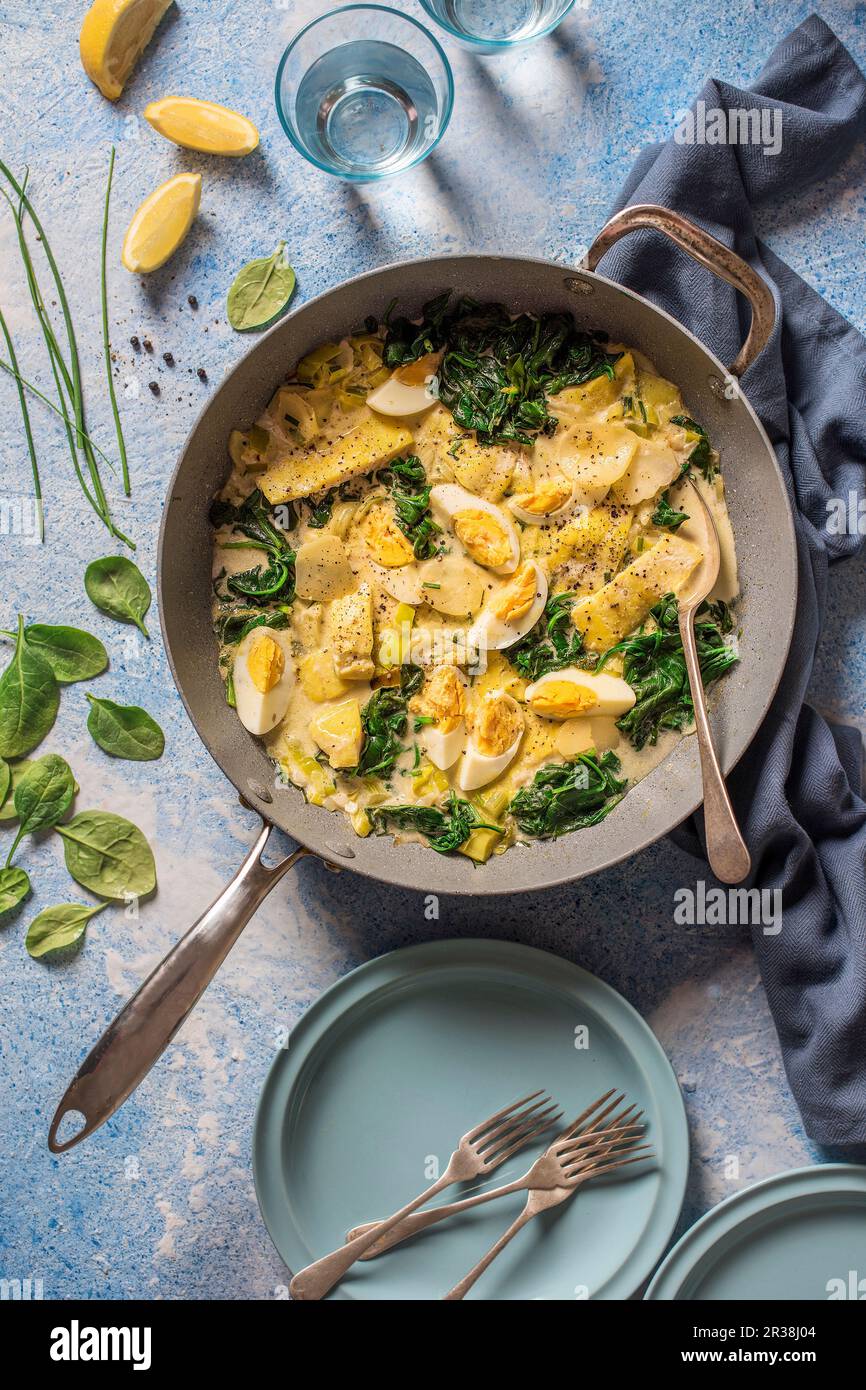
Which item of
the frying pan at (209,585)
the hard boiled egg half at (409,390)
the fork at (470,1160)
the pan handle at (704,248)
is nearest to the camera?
the pan handle at (704,248)

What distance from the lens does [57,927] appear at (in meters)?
3.22

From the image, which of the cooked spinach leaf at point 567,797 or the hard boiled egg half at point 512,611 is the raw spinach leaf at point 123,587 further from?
the cooked spinach leaf at point 567,797

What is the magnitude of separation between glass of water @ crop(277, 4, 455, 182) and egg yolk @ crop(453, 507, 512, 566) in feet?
3.40

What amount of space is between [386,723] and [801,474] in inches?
53.3

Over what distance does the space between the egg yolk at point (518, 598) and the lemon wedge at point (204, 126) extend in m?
1.51

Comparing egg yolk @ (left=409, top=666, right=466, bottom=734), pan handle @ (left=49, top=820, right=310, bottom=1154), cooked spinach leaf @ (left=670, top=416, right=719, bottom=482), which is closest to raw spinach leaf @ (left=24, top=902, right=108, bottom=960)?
pan handle @ (left=49, top=820, right=310, bottom=1154)

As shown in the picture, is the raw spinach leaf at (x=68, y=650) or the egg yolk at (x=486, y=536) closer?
the egg yolk at (x=486, y=536)

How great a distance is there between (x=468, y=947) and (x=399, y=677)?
78 centimetres

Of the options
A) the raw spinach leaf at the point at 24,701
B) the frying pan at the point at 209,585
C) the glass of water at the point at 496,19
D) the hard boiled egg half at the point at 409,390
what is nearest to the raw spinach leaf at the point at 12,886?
the raw spinach leaf at the point at 24,701

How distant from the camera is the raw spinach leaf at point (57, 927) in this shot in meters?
3.20

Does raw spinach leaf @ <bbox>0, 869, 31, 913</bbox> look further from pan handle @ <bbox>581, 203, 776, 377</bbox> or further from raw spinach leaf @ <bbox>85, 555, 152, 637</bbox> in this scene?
pan handle @ <bbox>581, 203, 776, 377</bbox>

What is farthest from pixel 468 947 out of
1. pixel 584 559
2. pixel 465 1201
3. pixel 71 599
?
pixel 71 599

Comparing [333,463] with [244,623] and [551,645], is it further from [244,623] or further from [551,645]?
[551,645]

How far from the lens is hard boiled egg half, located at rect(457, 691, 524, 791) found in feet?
9.75
